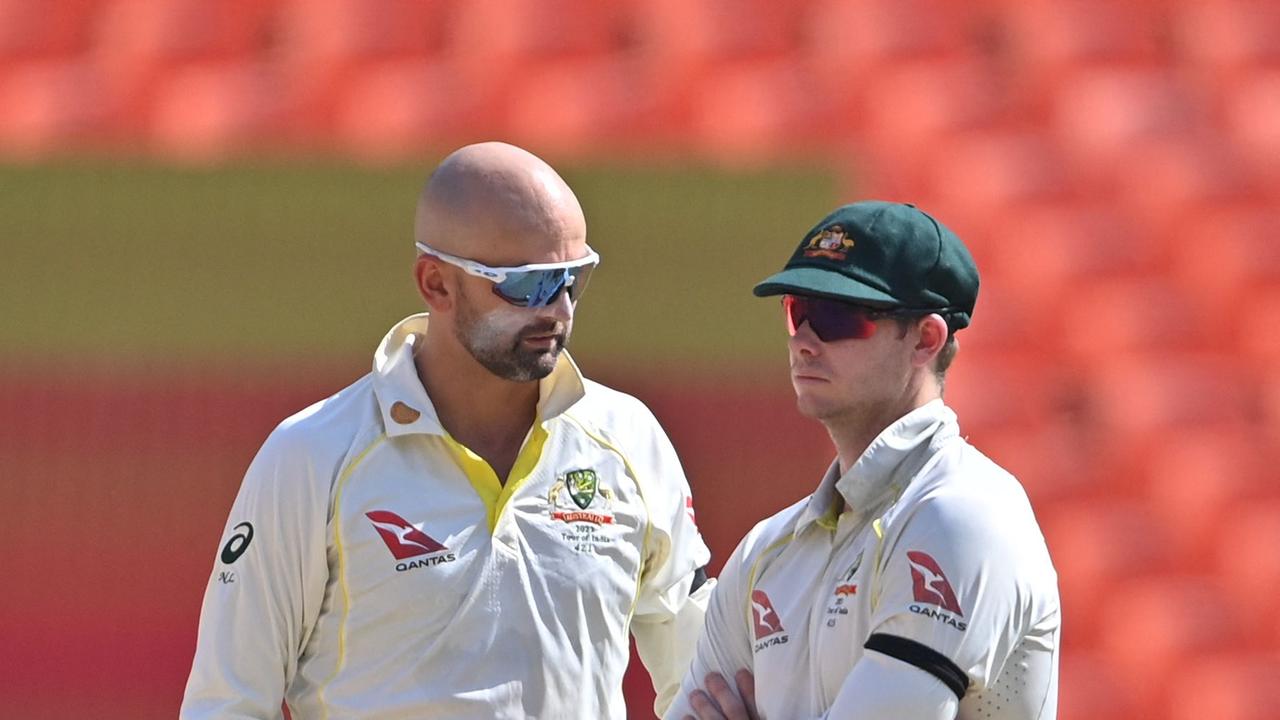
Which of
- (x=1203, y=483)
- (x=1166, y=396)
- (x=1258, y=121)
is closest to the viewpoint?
(x=1203, y=483)

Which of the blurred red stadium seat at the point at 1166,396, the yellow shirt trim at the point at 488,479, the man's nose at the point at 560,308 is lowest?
the blurred red stadium seat at the point at 1166,396

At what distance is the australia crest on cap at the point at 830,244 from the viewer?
1947 mm

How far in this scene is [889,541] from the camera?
1859 mm

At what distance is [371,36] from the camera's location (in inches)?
200

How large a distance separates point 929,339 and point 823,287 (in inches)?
5.1

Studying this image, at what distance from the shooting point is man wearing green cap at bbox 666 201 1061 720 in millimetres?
1773

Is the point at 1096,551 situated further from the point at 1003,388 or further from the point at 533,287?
the point at 533,287

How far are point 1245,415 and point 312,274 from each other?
2.45 m

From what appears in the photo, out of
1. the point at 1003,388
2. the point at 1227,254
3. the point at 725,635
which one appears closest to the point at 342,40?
the point at 1003,388

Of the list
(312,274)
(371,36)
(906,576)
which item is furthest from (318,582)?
(371,36)

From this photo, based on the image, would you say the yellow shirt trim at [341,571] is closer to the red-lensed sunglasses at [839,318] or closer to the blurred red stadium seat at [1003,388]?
the red-lensed sunglasses at [839,318]

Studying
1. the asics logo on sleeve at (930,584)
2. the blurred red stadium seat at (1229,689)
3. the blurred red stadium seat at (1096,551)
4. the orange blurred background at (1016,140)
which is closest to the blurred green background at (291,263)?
the orange blurred background at (1016,140)

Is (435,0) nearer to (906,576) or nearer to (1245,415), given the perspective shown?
(1245,415)

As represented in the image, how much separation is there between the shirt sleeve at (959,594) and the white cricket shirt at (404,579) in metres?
0.63
